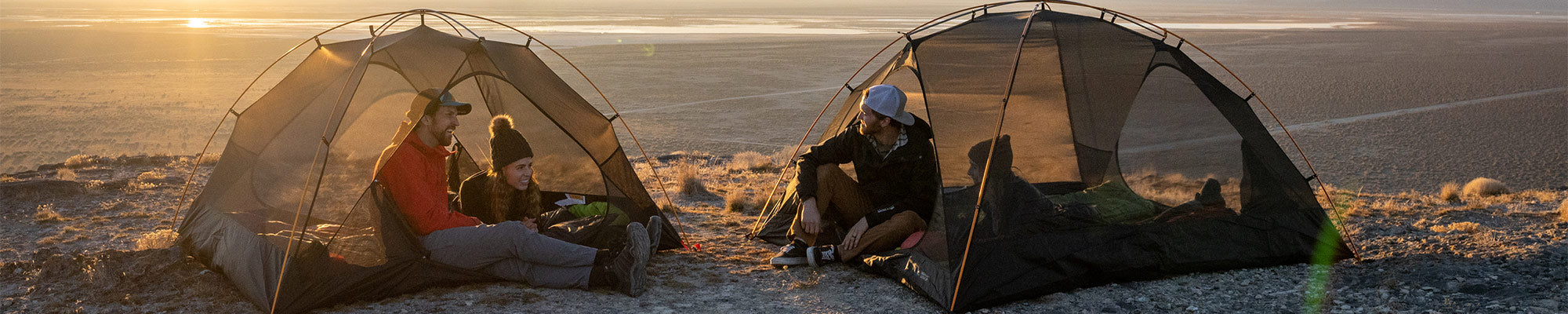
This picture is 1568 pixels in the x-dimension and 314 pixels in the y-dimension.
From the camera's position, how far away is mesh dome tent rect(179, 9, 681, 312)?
5.48 metres

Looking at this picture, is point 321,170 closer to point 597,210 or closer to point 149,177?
point 597,210

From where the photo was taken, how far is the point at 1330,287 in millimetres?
5738

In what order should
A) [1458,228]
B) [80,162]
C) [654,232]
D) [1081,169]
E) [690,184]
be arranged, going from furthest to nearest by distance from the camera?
1. [80,162]
2. [690,184]
3. [1458,228]
4. [1081,169]
5. [654,232]

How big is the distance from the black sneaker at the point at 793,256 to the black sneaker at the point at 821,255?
8 cm

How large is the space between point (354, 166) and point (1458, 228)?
718 centimetres

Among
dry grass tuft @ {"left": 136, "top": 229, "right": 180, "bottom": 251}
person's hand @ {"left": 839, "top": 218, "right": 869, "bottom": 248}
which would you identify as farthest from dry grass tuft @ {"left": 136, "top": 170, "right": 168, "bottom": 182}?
person's hand @ {"left": 839, "top": 218, "right": 869, "bottom": 248}

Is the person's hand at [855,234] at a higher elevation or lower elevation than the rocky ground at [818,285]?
higher

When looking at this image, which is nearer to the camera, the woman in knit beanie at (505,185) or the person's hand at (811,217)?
the woman in knit beanie at (505,185)

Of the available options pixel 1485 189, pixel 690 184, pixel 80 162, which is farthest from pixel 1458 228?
pixel 80 162

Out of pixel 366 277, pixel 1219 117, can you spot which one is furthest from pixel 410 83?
pixel 1219 117

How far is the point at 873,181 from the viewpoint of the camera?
6219mm

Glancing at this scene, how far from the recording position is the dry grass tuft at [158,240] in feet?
21.7

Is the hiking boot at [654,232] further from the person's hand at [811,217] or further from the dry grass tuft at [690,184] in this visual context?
the dry grass tuft at [690,184]

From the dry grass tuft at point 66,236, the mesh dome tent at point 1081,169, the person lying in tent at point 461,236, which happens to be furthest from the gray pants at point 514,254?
the dry grass tuft at point 66,236
